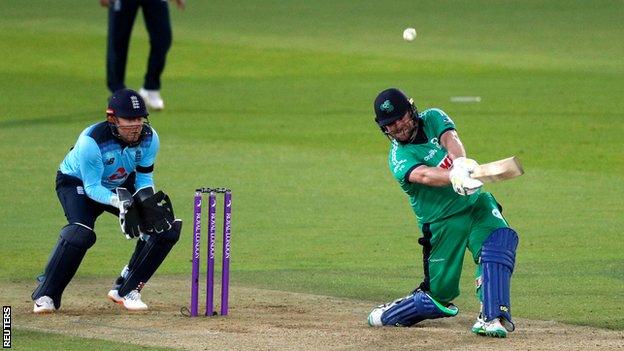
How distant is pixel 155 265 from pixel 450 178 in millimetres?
2318

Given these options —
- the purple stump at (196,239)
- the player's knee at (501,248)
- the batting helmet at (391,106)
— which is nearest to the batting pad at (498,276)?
the player's knee at (501,248)

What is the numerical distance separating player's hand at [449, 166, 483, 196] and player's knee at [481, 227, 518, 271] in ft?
1.83

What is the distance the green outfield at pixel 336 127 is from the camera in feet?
38.1

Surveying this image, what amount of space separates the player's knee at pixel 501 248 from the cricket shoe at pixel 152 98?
11.7 meters

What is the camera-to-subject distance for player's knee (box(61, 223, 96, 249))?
9609mm

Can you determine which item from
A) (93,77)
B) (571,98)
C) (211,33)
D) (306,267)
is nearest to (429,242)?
(306,267)

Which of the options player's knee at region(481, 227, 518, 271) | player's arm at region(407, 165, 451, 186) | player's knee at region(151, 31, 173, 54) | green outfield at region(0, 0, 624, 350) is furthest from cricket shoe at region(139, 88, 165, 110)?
player's knee at region(481, 227, 518, 271)

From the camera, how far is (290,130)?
18891mm

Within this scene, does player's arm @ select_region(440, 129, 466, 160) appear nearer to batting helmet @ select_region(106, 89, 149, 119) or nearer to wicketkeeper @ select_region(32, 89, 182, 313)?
wicketkeeper @ select_region(32, 89, 182, 313)

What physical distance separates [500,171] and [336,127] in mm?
10763

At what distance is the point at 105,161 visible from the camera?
9758 millimetres

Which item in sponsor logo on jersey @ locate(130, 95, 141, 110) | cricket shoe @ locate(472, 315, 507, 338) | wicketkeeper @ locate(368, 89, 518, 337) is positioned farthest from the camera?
sponsor logo on jersey @ locate(130, 95, 141, 110)

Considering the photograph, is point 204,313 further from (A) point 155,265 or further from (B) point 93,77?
(B) point 93,77

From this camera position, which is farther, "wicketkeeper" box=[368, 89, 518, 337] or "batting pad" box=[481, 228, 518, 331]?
"wicketkeeper" box=[368, 89, 518, 337]
